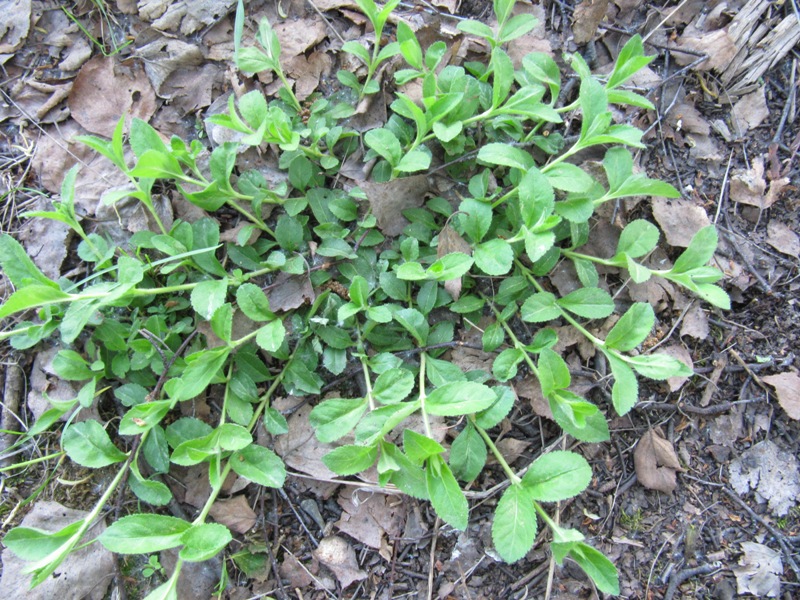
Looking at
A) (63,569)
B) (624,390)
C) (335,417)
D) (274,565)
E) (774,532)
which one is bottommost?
(63,569)

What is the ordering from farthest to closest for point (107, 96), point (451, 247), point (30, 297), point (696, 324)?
1. point (107, 96)
2. point (696, 324)
3. point (451, 247)
4. point (30, 297)

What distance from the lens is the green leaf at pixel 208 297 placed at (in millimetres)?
2086

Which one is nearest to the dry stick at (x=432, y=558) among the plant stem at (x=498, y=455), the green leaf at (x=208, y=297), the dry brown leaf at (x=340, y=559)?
the dry brown leaf at (x=340, y=559)

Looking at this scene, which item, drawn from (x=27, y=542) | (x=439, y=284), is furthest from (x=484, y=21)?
(x=27, y=542)

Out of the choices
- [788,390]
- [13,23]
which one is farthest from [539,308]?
[13,23]

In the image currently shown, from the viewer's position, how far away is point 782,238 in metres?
2.59

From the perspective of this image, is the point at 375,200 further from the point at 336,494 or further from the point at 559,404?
the point at 336,494

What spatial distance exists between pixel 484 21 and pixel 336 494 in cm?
232

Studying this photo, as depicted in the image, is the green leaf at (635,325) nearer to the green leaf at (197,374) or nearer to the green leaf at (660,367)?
the green leaf at (660,367)

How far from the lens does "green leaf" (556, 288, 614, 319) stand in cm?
226

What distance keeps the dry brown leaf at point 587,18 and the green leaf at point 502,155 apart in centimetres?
86

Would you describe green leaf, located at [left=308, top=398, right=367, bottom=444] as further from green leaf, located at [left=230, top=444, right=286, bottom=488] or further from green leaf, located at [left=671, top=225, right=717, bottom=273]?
green leaf, located at [left=671, top=225, right=717, bottom=273]

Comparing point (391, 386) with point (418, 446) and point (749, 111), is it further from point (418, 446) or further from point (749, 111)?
point (749, 111)

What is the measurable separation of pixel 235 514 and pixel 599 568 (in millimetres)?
1453
